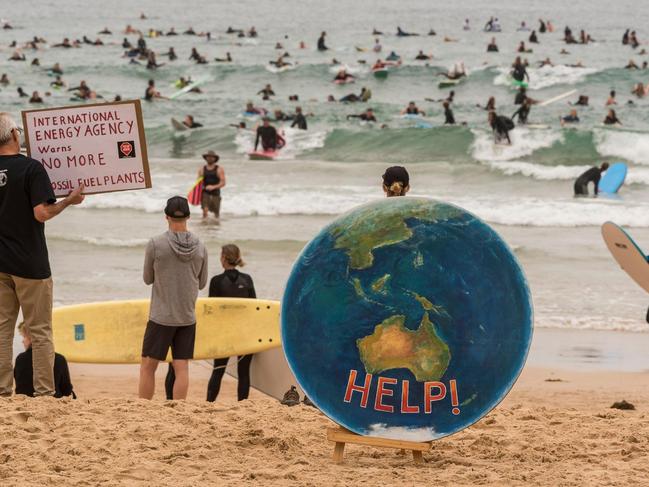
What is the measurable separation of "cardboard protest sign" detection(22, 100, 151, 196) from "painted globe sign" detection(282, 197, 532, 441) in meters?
1.32

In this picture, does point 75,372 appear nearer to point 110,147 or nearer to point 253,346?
point 253,346

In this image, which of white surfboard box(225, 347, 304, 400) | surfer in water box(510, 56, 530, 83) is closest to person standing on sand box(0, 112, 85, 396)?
white surfboard box(225, 347, 304, 400)

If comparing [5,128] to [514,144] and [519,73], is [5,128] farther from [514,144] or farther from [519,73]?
[519,73]

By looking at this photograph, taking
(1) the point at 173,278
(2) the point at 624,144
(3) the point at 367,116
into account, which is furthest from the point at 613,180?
(1) the point at 173,278

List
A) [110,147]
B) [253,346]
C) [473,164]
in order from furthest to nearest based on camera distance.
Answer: [473,164], [253,346], [110,147]

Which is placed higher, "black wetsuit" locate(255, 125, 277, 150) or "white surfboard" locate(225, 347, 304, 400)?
"white surfboard" locate(225, 347, 304, 400)

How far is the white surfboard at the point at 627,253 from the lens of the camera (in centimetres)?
924

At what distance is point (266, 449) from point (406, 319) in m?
0.89

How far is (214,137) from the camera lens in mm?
28984

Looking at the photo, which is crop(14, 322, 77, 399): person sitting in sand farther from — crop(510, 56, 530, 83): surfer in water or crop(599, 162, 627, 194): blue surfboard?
crop(510, 56, 530, 83): surfer in water

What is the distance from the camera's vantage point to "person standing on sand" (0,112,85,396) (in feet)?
16.5

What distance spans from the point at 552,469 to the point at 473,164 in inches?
836

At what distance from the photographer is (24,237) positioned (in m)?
5.12

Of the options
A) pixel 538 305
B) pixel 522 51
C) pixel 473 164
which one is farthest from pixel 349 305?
pixel 522 51
